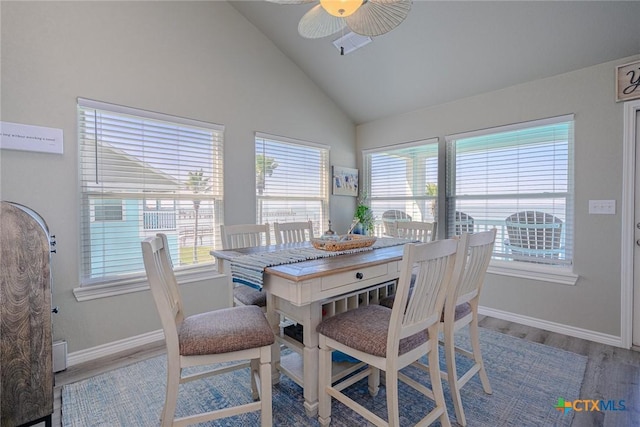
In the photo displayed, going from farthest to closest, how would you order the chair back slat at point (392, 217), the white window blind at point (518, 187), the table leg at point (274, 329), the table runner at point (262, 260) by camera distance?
the chair back slat at point (392, 217), the white window blind at point (518, 187), the table leg at point (274, 329), the table runner at point (262, 260)

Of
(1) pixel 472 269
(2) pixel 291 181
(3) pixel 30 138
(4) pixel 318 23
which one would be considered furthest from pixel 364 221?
(3) pixel 30 138

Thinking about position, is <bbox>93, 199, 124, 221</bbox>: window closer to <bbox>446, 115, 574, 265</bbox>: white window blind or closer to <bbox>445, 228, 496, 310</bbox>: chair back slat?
<bbox>445, 228, 496, 310</bbox>: chair back slat

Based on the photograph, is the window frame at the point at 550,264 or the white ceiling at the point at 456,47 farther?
the window frame at the point at 550,264

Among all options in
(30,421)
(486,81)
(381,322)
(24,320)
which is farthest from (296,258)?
(486,81)

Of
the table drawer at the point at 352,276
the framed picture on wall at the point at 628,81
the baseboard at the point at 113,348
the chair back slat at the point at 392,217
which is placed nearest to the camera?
the table drawer at the point at 352,276

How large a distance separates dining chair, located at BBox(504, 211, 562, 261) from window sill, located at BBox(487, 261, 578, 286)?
10 cm

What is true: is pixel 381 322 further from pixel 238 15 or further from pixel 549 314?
pixel 238 15

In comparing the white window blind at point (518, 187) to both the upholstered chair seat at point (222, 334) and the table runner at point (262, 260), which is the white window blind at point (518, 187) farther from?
the upholstered chair seat at point (222, 334)

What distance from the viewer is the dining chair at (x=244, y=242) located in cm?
215

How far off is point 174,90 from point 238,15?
118cm

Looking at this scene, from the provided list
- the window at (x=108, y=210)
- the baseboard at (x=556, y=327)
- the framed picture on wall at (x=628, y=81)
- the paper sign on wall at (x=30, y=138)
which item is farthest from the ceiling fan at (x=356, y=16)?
the baseboard at (x=556, y=327)

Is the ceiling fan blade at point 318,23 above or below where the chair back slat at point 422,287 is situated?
above

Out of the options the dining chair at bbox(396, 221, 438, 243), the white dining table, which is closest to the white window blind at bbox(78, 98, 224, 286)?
the white dining table

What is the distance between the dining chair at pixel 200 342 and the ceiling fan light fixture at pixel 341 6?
4.92ft
